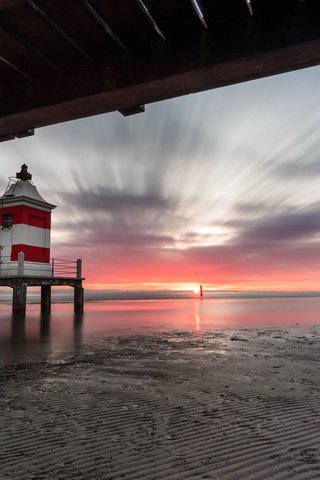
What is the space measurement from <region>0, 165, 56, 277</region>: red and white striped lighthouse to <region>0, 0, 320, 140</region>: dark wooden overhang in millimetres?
16829

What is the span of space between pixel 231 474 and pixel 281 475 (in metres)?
0.39

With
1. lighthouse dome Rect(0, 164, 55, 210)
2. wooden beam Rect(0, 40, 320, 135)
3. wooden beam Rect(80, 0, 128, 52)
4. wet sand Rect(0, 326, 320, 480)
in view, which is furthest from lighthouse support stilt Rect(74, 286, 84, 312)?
wooden beam Rect(80, 0, 128, 52)

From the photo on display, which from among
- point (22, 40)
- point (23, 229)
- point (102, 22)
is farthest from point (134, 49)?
point (23, 229)

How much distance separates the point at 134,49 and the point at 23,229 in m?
18.1

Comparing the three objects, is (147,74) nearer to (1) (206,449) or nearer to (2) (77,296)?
(1) (206,449)

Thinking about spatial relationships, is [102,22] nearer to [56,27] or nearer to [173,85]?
[56,27]

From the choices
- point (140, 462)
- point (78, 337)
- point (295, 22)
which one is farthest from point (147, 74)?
point (78, 337)

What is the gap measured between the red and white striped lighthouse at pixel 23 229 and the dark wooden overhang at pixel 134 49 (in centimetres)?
1683

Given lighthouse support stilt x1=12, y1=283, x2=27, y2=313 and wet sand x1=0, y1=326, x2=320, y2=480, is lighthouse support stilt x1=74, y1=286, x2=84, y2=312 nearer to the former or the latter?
lighthouse support stilt x1=12, y1=283, x2=27, y2=313

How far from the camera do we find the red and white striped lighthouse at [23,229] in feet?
66.7

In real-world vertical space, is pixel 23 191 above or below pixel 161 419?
above

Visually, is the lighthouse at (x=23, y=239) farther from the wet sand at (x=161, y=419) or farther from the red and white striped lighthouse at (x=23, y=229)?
the wet sand at (x=161, y=419)

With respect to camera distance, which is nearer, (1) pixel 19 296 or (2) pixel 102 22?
(2) pixel 102 22

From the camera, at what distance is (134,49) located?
4.12 m
